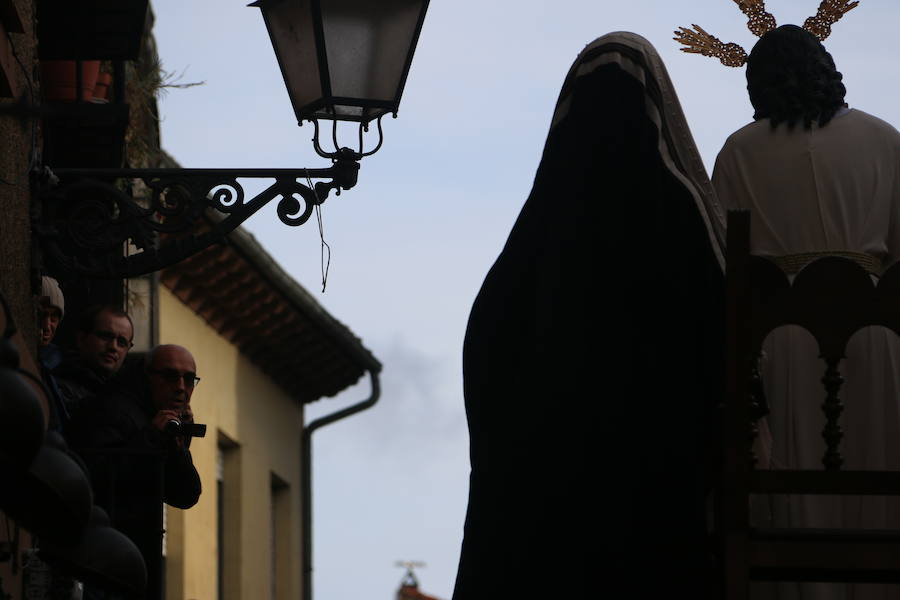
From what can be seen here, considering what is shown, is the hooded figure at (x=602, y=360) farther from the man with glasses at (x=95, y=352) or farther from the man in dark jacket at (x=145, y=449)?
the man with glasses at (x=95, y=352)

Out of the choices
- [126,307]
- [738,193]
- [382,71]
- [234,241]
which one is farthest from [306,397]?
[738,193]

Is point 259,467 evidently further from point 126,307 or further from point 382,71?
point 382,71

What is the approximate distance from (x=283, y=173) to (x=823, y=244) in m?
2.44

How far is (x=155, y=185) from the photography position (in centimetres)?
966

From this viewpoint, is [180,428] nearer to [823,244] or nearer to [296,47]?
[296,47]

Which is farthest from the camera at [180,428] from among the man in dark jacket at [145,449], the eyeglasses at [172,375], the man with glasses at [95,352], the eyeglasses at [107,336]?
the eyeglasses at [107,336]

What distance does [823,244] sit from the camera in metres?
8.02

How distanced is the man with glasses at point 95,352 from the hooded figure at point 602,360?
2.37m

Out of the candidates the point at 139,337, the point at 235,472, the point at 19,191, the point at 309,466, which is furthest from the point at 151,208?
the point at 309,466

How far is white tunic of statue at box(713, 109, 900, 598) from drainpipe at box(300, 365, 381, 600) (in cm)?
1727

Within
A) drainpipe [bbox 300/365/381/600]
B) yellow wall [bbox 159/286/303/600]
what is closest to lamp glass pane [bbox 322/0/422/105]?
yellow wall [bbox 159/286/303/600]

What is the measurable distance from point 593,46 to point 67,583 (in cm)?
233

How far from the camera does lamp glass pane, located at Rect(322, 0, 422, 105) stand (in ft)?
32.4

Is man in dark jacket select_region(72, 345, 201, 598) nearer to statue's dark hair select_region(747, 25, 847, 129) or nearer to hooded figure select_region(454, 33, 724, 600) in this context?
hooded figure select_region(454, 33, 724, 600)
